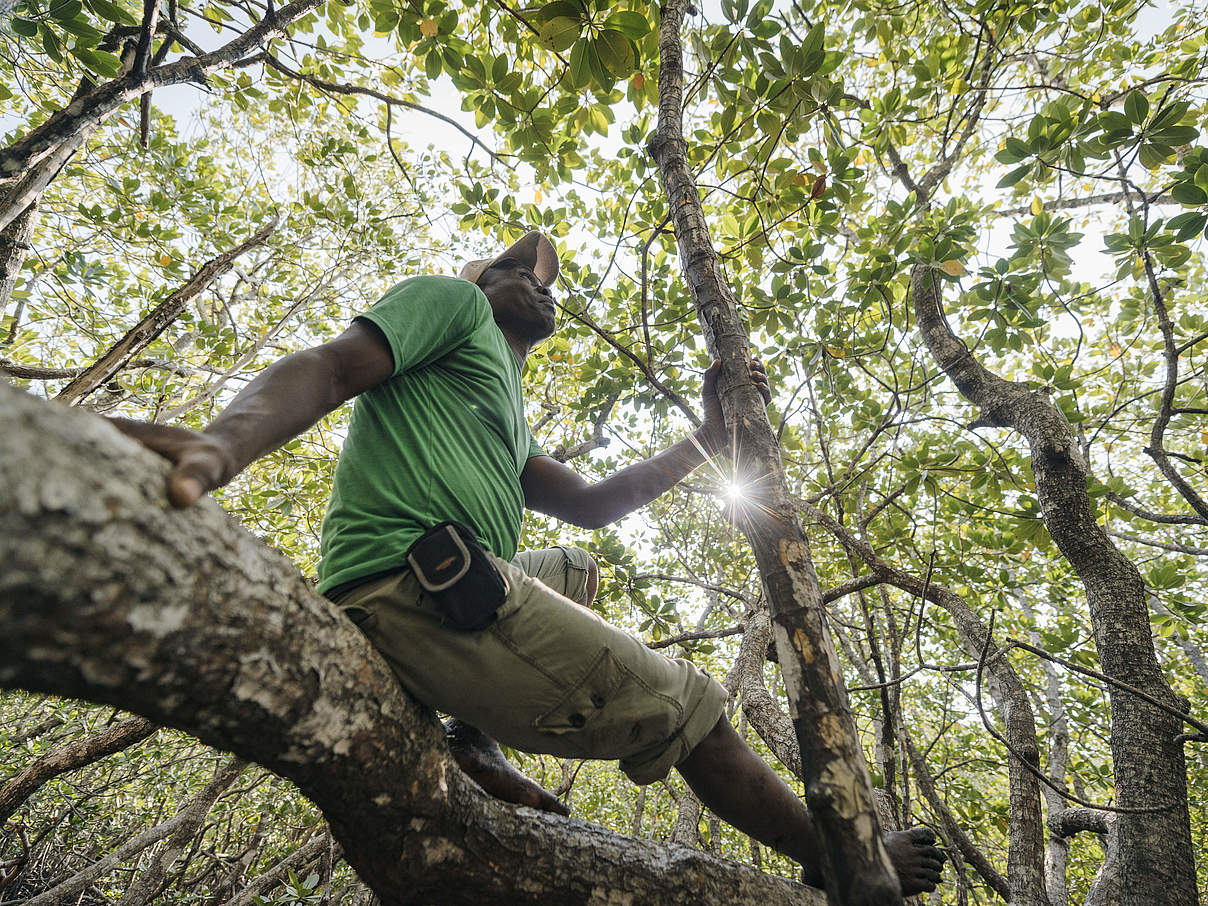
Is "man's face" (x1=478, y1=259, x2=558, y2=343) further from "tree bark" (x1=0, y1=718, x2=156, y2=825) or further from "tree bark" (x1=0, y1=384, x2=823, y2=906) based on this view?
"tree bark" (x1=0, y1=718, x2=156, y2=825)

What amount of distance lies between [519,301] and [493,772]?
1.71 m

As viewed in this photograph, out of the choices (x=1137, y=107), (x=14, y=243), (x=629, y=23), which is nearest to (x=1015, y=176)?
(x=1137, y=107)

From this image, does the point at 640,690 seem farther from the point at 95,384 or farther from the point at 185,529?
the point at 95,384

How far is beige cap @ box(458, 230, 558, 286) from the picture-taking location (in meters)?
2.48

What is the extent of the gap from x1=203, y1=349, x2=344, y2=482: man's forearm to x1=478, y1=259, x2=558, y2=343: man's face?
113cm

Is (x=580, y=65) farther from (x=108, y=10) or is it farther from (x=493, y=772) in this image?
(x=493, y=772)

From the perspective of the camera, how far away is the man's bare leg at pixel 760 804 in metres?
1.36

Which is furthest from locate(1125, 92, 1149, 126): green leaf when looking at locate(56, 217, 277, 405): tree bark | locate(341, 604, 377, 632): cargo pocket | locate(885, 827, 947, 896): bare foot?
locate(56, 217, 277, 405): tree bark

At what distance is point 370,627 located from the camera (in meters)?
1.18

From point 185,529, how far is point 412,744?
2.18 feet

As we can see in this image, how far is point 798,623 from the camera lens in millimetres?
1185

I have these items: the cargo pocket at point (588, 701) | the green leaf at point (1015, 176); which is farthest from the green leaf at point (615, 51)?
the cargo pocket at point (588, 701)

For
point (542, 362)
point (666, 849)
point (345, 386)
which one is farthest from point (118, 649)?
point (542, 362)

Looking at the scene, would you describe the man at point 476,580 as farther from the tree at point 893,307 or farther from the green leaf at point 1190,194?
the green leaf at point 1190,194
